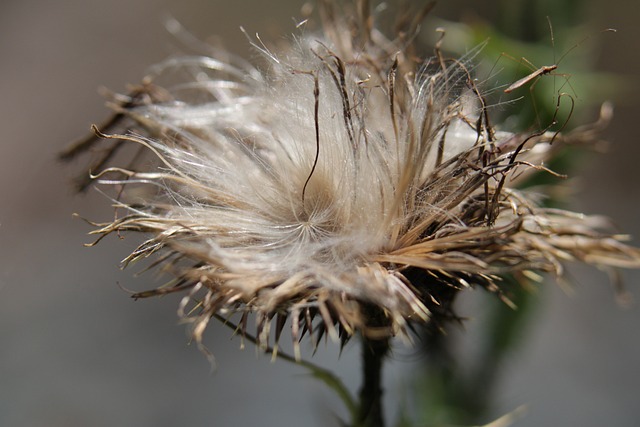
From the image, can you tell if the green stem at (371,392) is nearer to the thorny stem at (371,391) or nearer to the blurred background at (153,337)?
the thorny stem at (371,391)

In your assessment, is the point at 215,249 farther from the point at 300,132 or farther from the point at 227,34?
the point at 227,34

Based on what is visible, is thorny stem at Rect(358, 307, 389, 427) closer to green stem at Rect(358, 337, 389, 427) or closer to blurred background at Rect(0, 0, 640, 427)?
green stem at Rect(358, 337, 389, 427)

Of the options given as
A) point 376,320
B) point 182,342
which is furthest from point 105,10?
point 376,320

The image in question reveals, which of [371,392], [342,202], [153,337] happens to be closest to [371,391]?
[371,392]

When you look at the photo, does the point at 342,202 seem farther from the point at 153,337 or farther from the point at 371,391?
the point at 153,337

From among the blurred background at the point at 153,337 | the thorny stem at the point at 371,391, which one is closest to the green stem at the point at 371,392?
the thorny stem at the point at 371,391
